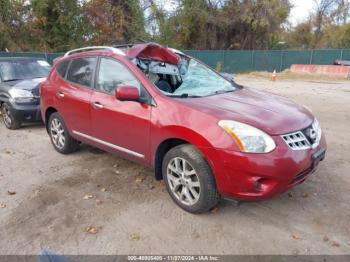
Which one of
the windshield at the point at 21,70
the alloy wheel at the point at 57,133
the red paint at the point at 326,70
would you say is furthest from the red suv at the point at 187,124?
the red paint at the point at 326,70

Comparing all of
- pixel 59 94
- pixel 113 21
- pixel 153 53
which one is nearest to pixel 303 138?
pixel 153 53

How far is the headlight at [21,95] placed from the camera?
724 centimetres

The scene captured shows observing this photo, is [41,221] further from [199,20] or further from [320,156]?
[199,20]

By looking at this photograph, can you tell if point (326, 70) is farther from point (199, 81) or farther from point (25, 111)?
point (199, 81)

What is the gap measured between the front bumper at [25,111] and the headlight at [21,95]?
11cm

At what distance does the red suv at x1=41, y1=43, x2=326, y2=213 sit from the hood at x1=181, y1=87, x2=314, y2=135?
1 cm

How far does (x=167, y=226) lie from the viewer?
3369 mm

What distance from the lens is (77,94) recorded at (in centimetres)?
472

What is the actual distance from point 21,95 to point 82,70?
10.4ft

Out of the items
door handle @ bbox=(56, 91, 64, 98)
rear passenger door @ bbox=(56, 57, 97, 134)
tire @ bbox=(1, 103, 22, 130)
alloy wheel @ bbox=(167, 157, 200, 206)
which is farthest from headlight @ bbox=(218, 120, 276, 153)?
tire @ bbox=(1, 103, 22, 130)

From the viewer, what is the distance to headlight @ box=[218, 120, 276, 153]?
3.03 m

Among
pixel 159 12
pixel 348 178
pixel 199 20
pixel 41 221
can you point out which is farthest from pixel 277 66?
pixel 41 221

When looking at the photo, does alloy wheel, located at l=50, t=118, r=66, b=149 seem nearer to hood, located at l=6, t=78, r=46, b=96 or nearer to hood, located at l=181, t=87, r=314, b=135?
hood, located at l=6, t=78, r=46, b=96

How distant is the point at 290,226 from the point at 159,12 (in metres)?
31.6
